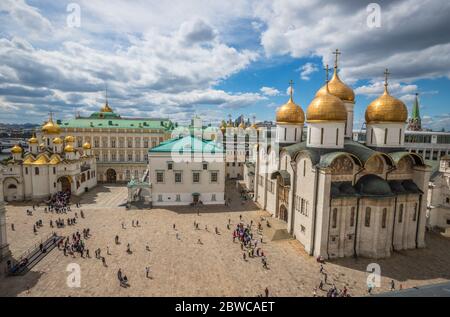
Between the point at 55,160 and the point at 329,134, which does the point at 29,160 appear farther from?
the point at 329,134

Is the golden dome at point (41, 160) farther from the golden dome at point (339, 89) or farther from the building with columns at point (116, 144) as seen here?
the golden dome at point (339, 89)

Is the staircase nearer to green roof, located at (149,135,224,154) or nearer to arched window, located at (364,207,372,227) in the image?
green roof, located at (149,135,224,154)

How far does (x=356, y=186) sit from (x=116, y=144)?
4168 centimetres

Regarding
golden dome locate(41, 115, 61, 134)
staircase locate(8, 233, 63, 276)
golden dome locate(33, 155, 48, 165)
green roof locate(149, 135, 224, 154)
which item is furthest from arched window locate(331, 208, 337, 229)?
golden dome locate(41, 115, 61, 134)

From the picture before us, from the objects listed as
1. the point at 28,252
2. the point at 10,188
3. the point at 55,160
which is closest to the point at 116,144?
the point at 55,160

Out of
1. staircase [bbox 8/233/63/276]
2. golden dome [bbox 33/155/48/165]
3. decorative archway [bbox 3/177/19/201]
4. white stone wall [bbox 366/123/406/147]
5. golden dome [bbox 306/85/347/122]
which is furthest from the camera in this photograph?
golden dome [bbox 33/155/48/165]

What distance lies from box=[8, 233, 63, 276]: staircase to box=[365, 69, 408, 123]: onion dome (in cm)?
3017

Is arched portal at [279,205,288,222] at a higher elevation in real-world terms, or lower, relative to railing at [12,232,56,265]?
higher

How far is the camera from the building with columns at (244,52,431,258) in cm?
2072

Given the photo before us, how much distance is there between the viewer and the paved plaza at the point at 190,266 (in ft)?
54.5
